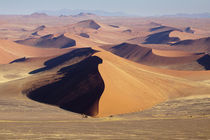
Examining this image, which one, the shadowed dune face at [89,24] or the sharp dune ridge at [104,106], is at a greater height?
the sharp dune ridge at [104,106]

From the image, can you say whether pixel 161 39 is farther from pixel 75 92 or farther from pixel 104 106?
pixel 104 106

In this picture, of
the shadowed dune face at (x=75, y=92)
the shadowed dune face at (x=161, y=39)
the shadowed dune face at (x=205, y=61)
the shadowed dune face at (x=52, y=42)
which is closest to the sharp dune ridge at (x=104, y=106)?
the shadowed dune face at (x=75, y=92)

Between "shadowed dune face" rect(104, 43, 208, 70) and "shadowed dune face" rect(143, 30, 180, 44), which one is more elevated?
"shadowed dune face" rect(104, 43, 208, 70)

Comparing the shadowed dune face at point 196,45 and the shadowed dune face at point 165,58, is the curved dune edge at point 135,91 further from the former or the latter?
the shadowed dune face at point 196,45

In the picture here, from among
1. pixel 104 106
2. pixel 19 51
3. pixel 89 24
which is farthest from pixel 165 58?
pixel 89 24

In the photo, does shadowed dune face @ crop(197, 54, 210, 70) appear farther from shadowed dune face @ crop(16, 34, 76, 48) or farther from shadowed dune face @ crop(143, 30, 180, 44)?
shadowed dune face @ crop(143, 30, 180, 44)

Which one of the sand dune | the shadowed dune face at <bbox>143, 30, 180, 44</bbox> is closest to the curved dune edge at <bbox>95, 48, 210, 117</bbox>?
the sand dune
